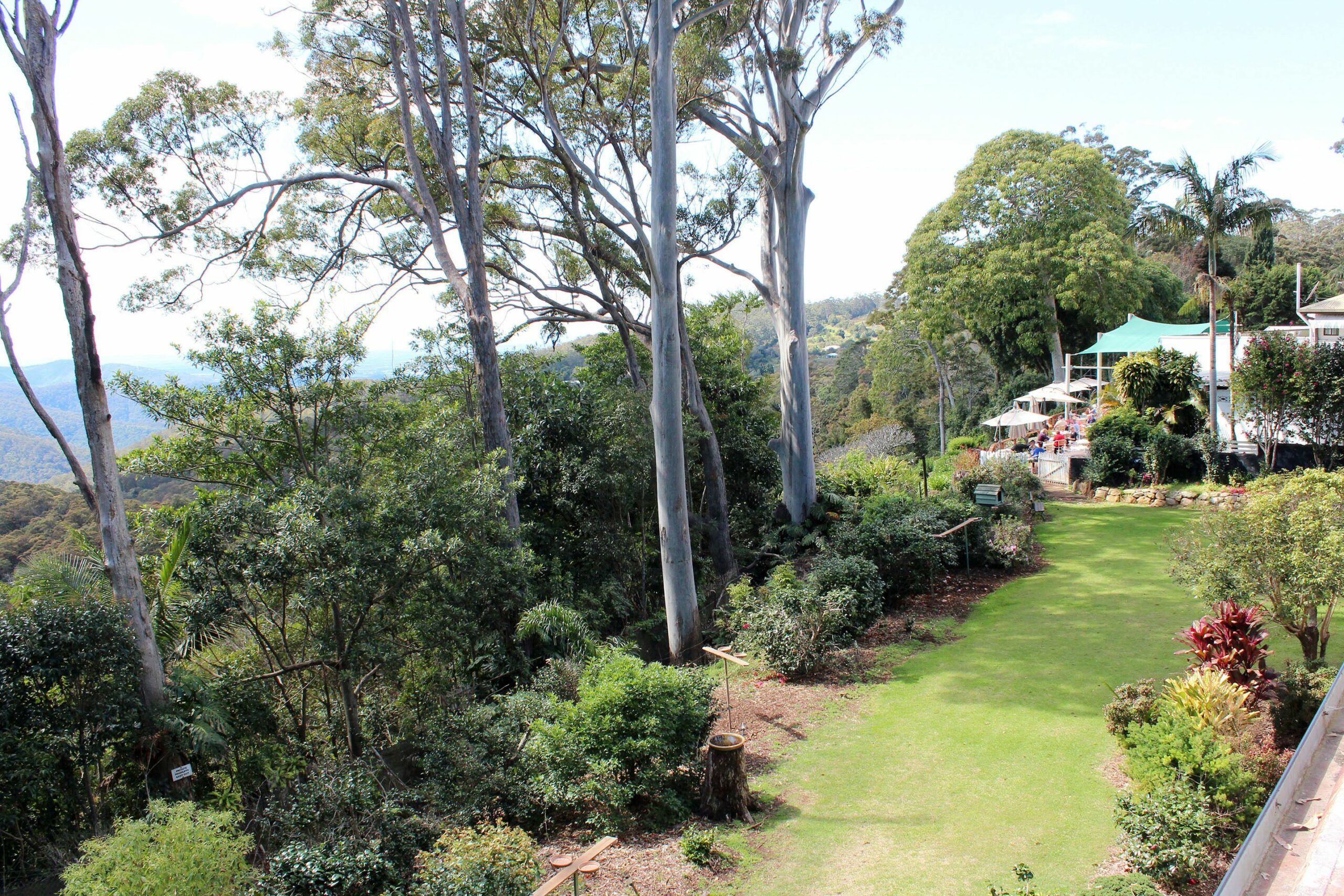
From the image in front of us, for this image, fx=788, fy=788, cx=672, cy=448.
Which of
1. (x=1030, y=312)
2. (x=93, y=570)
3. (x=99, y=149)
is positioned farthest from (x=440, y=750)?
(x=1030, y=312)

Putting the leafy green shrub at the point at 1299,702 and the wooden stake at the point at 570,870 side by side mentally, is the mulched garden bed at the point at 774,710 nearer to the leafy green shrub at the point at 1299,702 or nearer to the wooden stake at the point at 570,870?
the wooden stake at the point at 570,870

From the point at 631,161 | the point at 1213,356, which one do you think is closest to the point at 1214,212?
the point at 1213,356

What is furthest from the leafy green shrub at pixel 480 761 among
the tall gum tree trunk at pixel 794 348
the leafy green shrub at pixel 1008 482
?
the leafy green shrub at pixel 1008 482

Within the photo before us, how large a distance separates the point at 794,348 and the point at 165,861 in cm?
1348

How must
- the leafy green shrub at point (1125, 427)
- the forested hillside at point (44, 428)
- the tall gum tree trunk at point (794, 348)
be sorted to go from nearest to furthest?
the forested hillside at point (44, 428) < the tall gum tree trunk at point (794, 348) < the leafy green shrub at point (1125, 427)

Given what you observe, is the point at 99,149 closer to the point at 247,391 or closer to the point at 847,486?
the point at 247,391

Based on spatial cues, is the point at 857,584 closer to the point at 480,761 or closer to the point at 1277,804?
the point at 1277,804

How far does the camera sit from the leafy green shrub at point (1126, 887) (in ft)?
15.3

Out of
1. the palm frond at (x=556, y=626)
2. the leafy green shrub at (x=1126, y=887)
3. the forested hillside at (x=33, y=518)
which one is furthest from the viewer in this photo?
the forested hillside at (x=33, y=518)

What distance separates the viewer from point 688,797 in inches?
263

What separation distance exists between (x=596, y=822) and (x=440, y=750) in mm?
1704

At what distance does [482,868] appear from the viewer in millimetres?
4723

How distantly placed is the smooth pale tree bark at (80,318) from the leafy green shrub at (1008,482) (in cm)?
1295

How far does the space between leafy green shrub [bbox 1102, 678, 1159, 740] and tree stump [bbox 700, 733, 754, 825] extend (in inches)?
130
